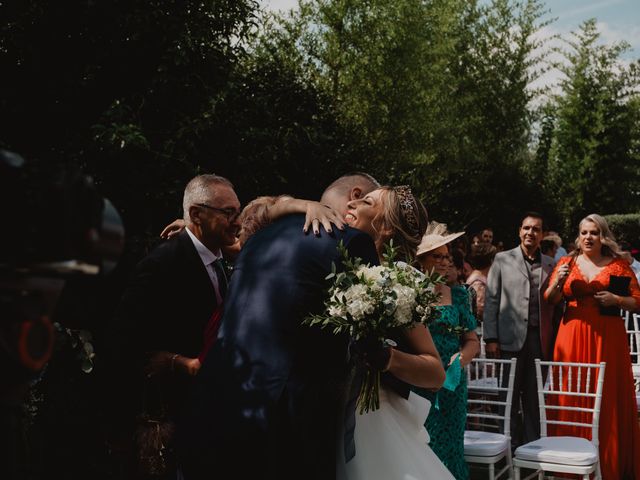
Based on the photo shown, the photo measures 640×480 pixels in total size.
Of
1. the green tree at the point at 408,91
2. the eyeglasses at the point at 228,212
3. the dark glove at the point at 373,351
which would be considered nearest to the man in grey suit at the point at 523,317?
the eyeglasses at the point at 228,212

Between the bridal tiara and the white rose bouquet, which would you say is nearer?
the white rose bouquet

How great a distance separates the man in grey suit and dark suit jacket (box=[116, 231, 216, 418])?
4.49 metres

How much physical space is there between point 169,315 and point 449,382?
1705mm

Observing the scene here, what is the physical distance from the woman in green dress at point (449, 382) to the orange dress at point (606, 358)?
2482mm

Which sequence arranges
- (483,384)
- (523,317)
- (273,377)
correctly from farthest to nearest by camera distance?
(523,317) → (483,384) → (273,377)

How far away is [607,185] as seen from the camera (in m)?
29.7

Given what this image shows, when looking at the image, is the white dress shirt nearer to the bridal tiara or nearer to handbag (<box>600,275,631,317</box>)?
the bridal tiara

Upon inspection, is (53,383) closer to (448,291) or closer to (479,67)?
(448,291)

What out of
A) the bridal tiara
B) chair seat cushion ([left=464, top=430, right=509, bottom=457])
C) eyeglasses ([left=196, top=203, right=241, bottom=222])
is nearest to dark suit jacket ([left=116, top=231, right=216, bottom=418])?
eyeglasses ([left=196, top=203, right=241, bottom=222])

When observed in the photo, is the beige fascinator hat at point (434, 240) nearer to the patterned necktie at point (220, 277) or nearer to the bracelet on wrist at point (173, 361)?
the patterned necktie at point (220, 277)

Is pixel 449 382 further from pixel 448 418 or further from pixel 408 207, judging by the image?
pixel 408 207

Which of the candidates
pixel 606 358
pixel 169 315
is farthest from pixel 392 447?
pixel 606 358

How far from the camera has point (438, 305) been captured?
14.1 feet

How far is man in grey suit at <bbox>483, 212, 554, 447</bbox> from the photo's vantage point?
7.47m
